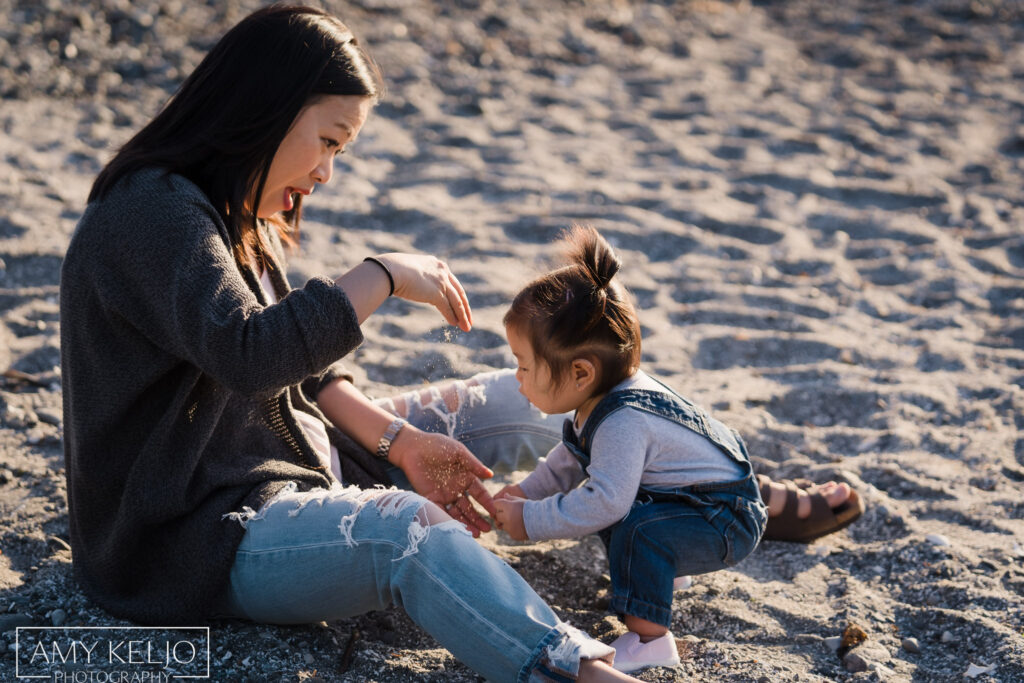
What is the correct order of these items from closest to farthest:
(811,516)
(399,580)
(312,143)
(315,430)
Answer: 1. (399,580)
2. (312,143)
3. (315,430)
4. (811,516)

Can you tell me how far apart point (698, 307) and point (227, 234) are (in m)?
2.57

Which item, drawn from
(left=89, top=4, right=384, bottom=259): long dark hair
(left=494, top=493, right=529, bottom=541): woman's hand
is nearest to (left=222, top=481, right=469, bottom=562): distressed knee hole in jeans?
(left=494, top=493, right=529, bottom=541): woman's hand

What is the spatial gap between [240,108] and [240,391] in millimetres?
594

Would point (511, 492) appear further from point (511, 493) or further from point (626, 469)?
point (626, 469)

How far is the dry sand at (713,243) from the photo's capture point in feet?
8.32

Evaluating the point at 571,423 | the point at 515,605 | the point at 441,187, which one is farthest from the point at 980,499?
the point at 441,187

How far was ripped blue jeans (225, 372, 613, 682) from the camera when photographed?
1907 millimetres

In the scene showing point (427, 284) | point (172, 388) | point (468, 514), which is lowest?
point (468, 514)

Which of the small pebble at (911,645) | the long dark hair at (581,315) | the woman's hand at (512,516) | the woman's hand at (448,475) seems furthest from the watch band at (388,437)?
the small pebble at (911,645)

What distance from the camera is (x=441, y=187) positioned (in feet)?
16.9

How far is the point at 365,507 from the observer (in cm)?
204

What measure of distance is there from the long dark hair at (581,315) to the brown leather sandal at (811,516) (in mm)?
803

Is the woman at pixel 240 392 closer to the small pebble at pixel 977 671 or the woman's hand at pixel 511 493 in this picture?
the woman's hand at pixel 511 493

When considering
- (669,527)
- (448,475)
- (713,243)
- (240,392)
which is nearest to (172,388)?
(240,392)
